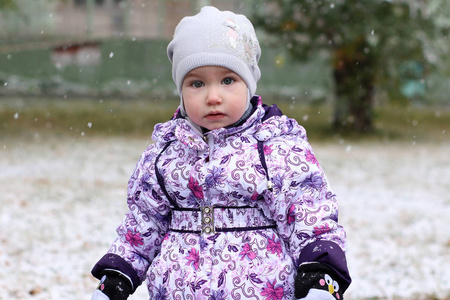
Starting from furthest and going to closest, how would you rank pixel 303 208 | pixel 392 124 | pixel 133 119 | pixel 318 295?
1. pixel 392 124
2. pixel 133 119
3. pixel 303 208
4. pixel 318 295

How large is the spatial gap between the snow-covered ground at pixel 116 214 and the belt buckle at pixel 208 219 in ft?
8.04

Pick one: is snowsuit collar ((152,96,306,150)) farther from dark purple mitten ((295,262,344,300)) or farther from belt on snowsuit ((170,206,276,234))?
dark purple mitten ((295,262,344,300))

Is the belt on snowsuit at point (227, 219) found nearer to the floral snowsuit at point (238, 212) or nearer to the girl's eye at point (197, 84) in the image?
the floral snowsuit at point (238, 212)

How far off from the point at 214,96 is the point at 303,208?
44 centimetres

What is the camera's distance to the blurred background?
545cm

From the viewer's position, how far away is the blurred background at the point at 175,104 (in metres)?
5.45

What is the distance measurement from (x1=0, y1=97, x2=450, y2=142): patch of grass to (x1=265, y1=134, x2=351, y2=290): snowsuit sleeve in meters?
11.5

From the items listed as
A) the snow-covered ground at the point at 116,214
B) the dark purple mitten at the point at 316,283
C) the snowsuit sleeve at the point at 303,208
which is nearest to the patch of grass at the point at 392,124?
the snow-covered ground at the point at 116,214

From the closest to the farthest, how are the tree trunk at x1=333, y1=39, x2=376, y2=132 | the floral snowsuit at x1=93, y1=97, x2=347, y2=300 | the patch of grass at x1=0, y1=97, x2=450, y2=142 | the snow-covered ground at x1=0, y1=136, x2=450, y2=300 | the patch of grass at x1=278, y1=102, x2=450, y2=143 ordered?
the floral snowsuit at x1=93, y1=97, x2=347, y2=300 < the snow-covered ground at x1=0, y1=136, x2=450, y2=300 < the tree trunk at x1=333, y1=39, x2=376, y2=132 < the patch of grass at x1=0, y1=97, x2=450, y2=142 < the patch of grass at x1=278, y1=102, x2=450, y2=143

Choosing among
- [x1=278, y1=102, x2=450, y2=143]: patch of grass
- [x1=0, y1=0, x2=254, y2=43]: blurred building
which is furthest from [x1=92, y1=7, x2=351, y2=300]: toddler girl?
[x1=0, y1=0, x2=254, y2=43]: blurred building

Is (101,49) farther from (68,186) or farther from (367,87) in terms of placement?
(68,186)

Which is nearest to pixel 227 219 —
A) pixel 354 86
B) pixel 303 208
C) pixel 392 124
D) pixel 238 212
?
pixel 238 212

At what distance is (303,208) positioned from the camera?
81.3 inches

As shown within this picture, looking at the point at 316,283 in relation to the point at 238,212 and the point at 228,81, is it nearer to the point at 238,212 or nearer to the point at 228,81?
the point at 238,212
